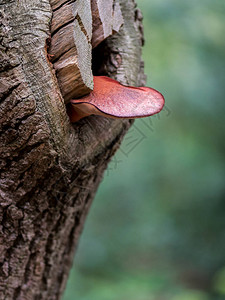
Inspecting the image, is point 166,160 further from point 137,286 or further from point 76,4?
point 76,4

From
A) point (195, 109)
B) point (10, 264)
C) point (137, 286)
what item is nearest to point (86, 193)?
point (10, 264)

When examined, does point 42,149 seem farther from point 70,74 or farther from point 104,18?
point 104,18

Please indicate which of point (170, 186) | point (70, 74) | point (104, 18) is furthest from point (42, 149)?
point (170, 186)

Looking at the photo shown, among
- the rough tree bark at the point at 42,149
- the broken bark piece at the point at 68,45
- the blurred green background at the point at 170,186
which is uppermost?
the broken bark piece at the point at 68,45

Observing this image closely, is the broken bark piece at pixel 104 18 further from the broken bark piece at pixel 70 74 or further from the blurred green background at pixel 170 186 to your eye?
the blurred green background at pixel 170 186

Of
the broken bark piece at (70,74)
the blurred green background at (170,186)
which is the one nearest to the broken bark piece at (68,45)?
the broken bark piece at (70,74)

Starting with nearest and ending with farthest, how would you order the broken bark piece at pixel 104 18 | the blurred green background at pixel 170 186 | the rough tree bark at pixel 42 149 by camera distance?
the rough tree bark at pixel 42 149 → the broken bark piece at pixel 104 18 → the blurred green background at pixel 170 186

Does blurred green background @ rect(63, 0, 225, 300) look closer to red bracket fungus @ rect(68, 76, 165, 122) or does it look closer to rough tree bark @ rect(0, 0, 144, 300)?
rough tree bark @ rect(0, 0, 144, 300)
